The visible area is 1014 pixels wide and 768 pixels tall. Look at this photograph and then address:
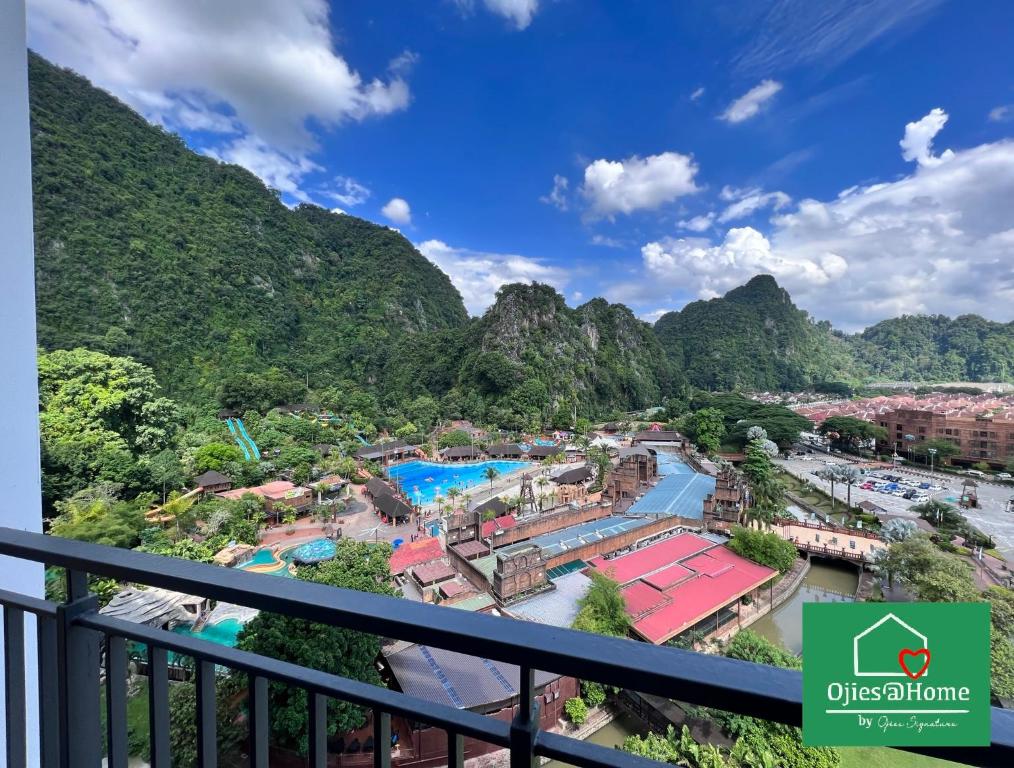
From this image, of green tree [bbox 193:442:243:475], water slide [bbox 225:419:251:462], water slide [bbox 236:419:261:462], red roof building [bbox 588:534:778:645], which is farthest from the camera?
water slide [bbox 236:419:261:462]

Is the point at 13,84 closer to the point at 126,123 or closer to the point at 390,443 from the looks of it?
the point at 390,443

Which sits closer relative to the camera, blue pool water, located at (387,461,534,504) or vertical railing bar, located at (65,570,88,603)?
vertical railing bar, located at (65,570,88,603)

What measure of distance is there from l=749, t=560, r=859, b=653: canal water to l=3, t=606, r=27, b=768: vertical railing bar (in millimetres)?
7540

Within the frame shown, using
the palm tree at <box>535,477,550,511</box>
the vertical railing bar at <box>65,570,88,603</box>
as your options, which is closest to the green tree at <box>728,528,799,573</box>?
the palm tree at <box>535,477,550,511</box>

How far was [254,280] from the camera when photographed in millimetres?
26578

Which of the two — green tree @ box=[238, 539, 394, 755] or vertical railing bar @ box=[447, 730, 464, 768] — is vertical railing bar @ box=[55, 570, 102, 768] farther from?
green tree @ box=[238, 539, 394, 755]

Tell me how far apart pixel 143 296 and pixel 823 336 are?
57.4 m

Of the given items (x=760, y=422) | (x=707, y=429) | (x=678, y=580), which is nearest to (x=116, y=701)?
(x=678, y=580)

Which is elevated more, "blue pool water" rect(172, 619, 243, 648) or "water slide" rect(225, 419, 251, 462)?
"water slide" rect(225, 419, 251, 462)

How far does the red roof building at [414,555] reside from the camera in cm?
765

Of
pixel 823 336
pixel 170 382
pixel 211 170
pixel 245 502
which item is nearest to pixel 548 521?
pixel 245 502

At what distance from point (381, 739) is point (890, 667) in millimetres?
563

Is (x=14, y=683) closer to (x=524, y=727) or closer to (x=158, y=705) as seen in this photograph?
(x=158, y=705)

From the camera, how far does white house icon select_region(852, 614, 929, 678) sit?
1.33 feet
